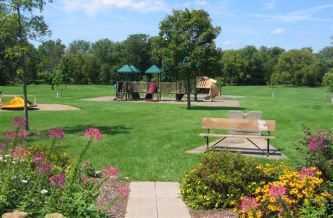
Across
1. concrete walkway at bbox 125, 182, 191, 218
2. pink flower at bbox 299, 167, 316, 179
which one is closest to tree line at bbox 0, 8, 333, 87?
concrete walkway at bbox 125, 182, 191, 218

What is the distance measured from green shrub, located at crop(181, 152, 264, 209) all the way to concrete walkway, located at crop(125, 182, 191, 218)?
0.23 m

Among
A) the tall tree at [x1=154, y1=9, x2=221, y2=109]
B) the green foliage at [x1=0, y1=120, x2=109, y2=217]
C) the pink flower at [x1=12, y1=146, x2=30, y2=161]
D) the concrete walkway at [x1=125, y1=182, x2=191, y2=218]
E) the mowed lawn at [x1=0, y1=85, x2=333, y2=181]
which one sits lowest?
the mowed lawn at [x1=0, y1=85, x2=333, y2=181]

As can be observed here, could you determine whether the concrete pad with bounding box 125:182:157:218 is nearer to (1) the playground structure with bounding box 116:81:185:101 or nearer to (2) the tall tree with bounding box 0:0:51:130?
(2) the tall tree with bounding box 0:0:51:130

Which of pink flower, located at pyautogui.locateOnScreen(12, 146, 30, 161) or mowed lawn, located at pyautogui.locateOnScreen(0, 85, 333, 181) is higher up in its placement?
pink flower, located at pyautogui.locateOnScreen(12, 146, 30, 161)

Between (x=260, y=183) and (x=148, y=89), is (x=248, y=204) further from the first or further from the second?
(x=148, y=89)

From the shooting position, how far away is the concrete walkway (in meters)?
6.46

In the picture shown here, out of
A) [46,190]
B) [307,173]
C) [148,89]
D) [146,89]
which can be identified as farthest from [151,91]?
[46,190]

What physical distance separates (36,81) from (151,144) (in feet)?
233

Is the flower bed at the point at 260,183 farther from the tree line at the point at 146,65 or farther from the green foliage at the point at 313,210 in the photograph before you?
the tree line at the point at 146,65

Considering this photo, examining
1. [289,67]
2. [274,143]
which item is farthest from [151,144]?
[289,67]

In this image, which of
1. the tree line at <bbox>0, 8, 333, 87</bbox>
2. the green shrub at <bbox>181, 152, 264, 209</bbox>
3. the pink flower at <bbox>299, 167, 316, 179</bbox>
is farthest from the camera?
the tree line at <bbox>0, 8, 333, 87</bbox>

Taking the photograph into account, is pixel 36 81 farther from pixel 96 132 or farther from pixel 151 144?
pixel 96 132

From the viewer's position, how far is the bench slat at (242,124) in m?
11.0

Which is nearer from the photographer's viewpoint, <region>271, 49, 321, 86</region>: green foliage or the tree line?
the tree line
